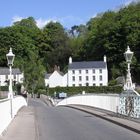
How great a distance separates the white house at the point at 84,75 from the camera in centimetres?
15600

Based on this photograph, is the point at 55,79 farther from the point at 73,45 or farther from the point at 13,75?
the point at 73,45

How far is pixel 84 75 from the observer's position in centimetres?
16000

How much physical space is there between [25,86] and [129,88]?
121 metres

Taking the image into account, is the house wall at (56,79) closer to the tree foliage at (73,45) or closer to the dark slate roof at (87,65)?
the tree foliage at (73,45)

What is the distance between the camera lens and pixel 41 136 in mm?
21188

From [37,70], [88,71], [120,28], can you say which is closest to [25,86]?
[37,70]

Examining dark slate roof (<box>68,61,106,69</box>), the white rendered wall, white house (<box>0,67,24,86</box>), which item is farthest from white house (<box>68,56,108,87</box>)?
white house (<box>0,67,24,86</box>)

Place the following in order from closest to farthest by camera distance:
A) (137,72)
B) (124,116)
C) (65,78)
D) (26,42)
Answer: (124,116)
(137,72)
(65,78)
(26,42)

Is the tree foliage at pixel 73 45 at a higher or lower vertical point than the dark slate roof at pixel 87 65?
higher

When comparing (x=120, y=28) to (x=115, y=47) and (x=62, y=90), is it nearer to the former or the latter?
(x=115, y=47)

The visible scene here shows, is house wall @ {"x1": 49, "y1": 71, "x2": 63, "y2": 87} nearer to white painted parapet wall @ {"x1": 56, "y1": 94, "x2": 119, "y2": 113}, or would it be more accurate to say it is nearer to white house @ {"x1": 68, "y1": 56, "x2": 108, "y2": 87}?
white house @ {"x1": 68, "y1": 56, "x2": 108, "y2": 87}

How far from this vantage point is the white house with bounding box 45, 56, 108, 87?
156000mm

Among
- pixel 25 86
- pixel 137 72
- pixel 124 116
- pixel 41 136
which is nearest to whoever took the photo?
pixel 41 136

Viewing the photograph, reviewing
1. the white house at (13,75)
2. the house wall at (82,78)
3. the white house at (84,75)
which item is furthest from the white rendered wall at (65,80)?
the white house at (13,75)
